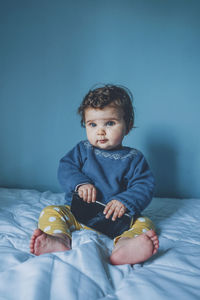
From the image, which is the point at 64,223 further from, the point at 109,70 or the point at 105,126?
the point at 109,70

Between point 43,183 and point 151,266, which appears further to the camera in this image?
point 43,183

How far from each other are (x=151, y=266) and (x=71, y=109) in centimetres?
101

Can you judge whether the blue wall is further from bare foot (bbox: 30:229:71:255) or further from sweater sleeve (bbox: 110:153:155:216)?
bare foot (bbox: 30:229:71:255)

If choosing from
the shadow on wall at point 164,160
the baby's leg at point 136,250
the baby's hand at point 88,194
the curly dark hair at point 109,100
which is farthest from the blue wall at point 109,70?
the baby's leg at point 136,250

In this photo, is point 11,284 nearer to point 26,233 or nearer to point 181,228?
point 26,233

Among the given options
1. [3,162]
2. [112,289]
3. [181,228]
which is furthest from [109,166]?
[3,162]

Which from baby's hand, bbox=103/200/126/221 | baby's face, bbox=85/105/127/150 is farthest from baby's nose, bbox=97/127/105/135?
baby's hand, bbox=103/200/126/221

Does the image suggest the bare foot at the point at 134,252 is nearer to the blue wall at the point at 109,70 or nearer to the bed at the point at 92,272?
the bed at the point at 92,272

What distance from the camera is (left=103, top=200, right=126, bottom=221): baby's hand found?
0.85 meters

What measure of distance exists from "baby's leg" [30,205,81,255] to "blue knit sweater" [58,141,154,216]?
0.10 m

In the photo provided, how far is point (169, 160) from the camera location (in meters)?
1.45

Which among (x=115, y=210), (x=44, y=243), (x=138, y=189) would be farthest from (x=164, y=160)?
(x=44, y=243)

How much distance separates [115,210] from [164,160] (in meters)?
0.69

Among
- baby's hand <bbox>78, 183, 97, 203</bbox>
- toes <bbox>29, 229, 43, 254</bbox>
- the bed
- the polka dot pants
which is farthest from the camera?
baby's hand <bbox>78, 183, 97, 203</bbox>
